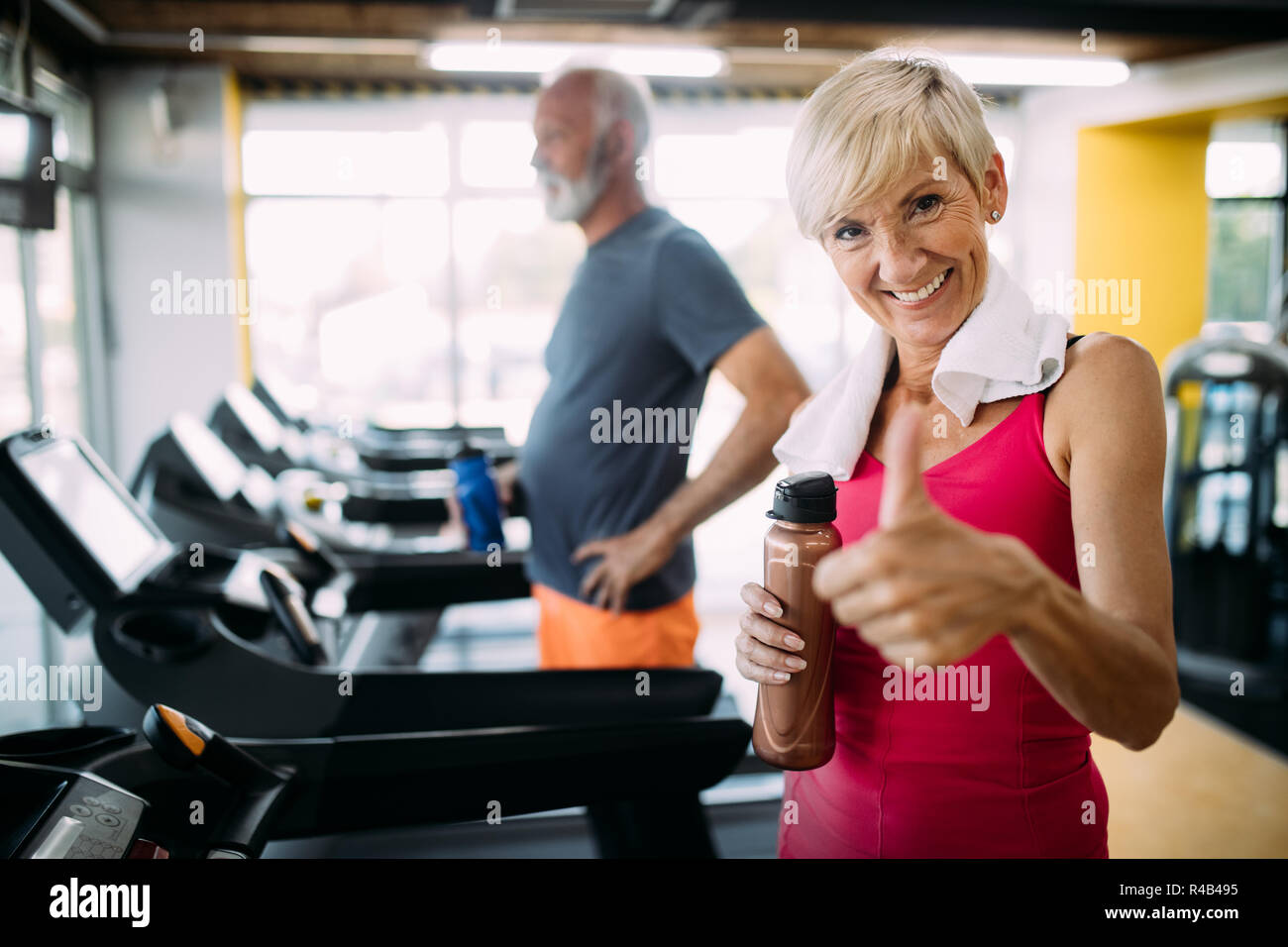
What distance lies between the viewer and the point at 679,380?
1.71 metres

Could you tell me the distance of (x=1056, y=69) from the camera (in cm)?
455

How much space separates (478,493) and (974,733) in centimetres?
134

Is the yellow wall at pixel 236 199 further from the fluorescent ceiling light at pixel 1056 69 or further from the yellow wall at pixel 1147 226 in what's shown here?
the yellow wall at pixel 1147 226

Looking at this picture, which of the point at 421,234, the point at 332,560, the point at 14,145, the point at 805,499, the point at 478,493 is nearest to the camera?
the point at 805,499

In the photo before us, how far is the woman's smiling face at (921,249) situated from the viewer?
817 millimetres

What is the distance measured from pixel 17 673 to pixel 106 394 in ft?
8.74

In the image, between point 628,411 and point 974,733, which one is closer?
point 974,733

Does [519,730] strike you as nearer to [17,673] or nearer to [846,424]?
[846,424]

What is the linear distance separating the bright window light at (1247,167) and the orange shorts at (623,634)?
2.63 meters

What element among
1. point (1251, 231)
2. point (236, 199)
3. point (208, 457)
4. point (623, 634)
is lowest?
point (623, 634)

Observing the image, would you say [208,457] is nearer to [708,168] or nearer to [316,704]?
[316,704]

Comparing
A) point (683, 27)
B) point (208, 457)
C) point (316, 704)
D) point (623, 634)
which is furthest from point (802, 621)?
point (683, 27)

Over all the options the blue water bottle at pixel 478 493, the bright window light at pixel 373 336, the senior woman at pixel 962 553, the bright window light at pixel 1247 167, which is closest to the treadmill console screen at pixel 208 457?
the blue water bottle at pixel 478 493

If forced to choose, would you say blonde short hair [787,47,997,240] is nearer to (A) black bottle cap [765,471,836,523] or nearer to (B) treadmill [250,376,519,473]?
(A) black bottle cap [765,471,836,523]
